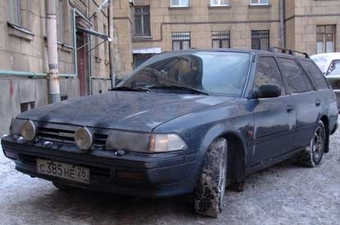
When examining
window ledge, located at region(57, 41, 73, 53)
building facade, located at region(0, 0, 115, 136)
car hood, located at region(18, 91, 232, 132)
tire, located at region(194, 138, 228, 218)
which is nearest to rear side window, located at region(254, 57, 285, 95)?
car hood, located at region(18, 91, 232, 132)

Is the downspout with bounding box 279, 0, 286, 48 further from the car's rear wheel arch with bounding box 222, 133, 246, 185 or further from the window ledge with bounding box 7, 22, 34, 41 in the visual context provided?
the car's rear wheel arch with bounding box 222, 133, 246, 185

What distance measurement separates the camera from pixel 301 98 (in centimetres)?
558

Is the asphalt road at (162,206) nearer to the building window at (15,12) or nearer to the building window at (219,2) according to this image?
the building window at (15,12)

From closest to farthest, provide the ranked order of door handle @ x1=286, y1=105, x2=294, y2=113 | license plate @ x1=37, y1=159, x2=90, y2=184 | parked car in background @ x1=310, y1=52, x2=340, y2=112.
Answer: license plate @ x1=37, y1=159, x2=90, y2=184, door handle @ x1=286, y1=105, x2=294, y2=113, parked car in background @ x1=310, y1=52, x2=340, y2=112

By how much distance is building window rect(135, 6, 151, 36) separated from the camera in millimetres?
28609

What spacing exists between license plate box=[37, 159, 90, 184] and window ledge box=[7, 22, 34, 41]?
14.9ft

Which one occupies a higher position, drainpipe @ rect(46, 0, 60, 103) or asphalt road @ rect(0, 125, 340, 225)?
drainpipe @ rect(46, 0, 60, 103)

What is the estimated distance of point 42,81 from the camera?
372 inches

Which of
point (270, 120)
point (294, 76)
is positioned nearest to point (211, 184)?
point (270, 120)

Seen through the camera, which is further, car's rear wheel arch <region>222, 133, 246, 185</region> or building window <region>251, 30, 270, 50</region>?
building window <region>251, 30, 270, 50</region>

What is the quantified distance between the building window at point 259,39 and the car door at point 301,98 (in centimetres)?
2273

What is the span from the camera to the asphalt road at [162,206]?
3896mm

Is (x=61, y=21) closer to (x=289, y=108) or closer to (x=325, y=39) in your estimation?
(x=289, y=108)

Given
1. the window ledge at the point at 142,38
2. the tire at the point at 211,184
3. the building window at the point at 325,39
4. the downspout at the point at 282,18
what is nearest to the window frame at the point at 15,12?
the tire at the point at 211,184
